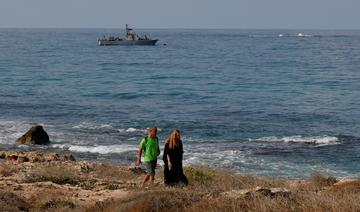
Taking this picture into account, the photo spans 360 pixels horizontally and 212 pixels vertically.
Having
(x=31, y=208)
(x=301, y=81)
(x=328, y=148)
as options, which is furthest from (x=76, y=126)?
(x=301, y=81)

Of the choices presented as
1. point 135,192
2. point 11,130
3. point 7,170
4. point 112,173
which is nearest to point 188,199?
point 135,192

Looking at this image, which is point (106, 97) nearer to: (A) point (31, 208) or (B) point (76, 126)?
(B) point (76, 126)

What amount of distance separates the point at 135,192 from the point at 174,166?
2978 millimetres

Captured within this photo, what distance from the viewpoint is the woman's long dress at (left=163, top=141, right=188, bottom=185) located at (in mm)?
13633

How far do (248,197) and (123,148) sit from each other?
16434 mm

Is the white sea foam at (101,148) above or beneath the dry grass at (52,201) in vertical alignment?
beneath

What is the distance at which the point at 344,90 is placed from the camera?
48375 mm

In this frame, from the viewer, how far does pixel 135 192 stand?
425 inches

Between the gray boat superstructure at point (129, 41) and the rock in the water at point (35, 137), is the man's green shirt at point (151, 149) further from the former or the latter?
the gray boat superstructure at point (129, 41)

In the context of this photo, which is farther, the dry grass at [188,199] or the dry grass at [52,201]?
the dry grass at [52,201]

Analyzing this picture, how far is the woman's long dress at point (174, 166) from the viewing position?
1363cm

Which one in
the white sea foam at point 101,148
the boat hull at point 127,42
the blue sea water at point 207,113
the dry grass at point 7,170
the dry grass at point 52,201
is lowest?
the boat hull at point 127,42

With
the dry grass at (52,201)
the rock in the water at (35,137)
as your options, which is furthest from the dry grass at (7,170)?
the rock in the water at (35,137)

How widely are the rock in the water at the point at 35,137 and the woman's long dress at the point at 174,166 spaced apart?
1382 centimetres
